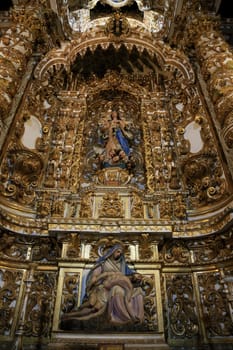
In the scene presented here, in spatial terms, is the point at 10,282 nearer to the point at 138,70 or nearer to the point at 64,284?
the point at 64,284

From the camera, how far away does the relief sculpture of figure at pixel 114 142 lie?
753 cm

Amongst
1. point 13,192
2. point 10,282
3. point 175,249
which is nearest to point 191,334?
point 175,249

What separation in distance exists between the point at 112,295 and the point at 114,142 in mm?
4233

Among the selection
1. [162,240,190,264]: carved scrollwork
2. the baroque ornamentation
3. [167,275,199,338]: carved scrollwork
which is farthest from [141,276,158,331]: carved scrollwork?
the baroque ornamentation

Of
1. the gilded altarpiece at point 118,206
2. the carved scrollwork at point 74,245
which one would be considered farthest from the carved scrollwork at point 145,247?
the carved scrollwork at point 74,245

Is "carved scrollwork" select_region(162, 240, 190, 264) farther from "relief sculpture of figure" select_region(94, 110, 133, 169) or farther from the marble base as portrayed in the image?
"relief sculpture of figure" select_region(94, 110, 133, 169)

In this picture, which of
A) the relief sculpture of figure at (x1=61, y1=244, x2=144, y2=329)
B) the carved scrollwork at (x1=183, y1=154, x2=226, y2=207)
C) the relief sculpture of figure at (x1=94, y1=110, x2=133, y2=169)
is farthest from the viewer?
the relief sculpture of figure at (x1=94, y1=110, x2=133, y2=169)

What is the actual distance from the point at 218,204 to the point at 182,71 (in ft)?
15.4

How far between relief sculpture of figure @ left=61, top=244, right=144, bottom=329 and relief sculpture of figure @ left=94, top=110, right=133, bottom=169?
2.73 m

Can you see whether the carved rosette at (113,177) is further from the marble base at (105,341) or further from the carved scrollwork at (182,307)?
the marble base at (105,341)

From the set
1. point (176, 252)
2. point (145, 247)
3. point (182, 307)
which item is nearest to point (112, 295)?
point (145, 247)

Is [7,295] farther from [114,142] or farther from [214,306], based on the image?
[114,142]

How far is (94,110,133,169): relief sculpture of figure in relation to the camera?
7.53 m

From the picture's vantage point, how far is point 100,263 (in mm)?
5277
